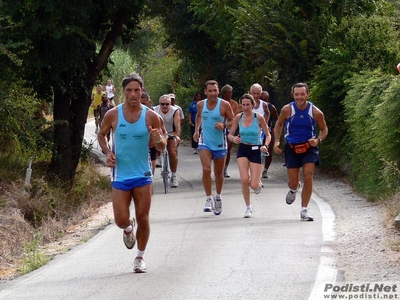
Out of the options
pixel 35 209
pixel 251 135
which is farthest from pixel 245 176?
pixel 35 209

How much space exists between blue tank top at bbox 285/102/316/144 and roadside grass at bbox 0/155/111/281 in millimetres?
3982

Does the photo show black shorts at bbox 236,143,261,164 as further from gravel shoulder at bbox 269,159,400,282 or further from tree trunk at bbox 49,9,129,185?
tree trunk at bbox 49,9,129,185

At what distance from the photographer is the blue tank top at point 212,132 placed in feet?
47.7

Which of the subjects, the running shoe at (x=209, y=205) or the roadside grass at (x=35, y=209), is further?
the running shoe at (x=209, y=205)

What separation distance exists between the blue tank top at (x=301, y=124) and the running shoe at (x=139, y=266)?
429 centimetres

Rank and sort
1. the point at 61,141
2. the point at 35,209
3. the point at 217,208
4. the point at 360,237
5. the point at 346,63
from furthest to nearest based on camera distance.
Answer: the point at 346,63 → the point at 61,141 → the point at 35,209 → the point at 217,208 → the point at 360,237

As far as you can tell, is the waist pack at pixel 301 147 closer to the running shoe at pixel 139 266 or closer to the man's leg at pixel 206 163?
the man's leg at pixel 206 163

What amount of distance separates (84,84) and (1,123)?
363 centimetres

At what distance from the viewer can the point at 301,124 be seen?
43.9 ft

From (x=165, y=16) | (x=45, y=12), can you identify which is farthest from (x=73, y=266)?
(x=165, y=16)

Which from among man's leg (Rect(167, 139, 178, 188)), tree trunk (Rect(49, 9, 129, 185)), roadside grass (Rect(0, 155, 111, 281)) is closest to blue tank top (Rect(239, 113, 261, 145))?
roadside grass (Rect(0, 155, 111, 281))

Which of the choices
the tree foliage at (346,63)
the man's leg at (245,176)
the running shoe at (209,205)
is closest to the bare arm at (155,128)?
the man's leg at (245,176)

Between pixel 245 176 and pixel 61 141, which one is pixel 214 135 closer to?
pixel 245 176

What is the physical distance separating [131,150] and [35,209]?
21.9ft
